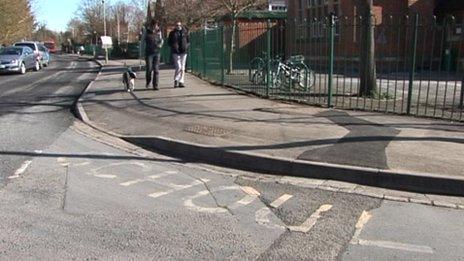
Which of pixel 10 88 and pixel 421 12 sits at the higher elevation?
pixel 421 12

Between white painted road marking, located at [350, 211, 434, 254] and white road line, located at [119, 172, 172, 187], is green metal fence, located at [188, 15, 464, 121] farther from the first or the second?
white painted road marking, located at [350, 211, 434, 254]

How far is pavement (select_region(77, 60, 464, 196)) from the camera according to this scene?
22.0 feet

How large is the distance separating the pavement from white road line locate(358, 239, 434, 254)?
1.92 metres

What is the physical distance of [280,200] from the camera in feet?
19.4

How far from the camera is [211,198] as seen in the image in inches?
235

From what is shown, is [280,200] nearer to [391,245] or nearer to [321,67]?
[391,245]

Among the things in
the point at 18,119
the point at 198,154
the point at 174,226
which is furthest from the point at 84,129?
the point at 174,226

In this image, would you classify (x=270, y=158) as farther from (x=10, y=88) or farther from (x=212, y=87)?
(x=10, y=88)

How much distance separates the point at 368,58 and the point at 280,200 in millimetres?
8446

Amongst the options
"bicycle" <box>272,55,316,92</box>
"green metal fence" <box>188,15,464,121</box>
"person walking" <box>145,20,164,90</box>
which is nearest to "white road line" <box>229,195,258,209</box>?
"green metal fence" <box>188,15,464,121</box>

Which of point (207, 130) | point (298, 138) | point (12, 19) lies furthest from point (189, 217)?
point (12, 19)

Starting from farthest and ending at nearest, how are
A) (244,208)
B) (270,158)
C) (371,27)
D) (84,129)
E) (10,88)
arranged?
(10,88) < (371,27) < (84,129) < (270,158) < (244,208)

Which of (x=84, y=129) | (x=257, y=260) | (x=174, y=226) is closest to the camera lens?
(x=257, y=260)

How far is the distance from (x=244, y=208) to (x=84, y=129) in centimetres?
585
